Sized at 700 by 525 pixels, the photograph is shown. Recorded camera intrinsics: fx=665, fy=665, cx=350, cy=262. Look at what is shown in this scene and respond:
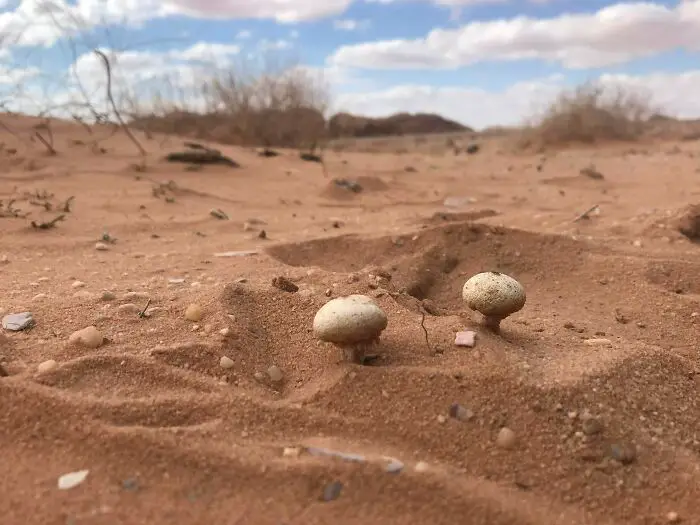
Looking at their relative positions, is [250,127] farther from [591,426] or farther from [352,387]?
[591,426]

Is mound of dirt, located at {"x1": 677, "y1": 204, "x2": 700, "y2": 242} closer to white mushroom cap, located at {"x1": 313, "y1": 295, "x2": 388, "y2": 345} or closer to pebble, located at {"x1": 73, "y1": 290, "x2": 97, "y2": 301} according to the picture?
white mushroom cap, located at {"x1": 313, "y1": 295, "x2": 388, "y2": 345}

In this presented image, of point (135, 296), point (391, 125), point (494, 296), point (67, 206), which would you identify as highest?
→ point (494, 296)

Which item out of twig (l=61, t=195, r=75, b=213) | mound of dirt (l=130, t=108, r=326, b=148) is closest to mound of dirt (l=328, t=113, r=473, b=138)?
mound of dirt (l=130, t=108, r=326, b=148)

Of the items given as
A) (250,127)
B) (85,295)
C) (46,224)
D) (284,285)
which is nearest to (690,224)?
(284,285)

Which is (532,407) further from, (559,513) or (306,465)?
(306,465)

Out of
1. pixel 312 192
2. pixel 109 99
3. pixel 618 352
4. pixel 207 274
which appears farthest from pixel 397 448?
pixel 109 99

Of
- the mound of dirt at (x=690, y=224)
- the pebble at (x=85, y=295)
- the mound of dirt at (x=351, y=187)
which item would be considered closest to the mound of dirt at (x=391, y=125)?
the mound of dirt at (x=351, y=187)
